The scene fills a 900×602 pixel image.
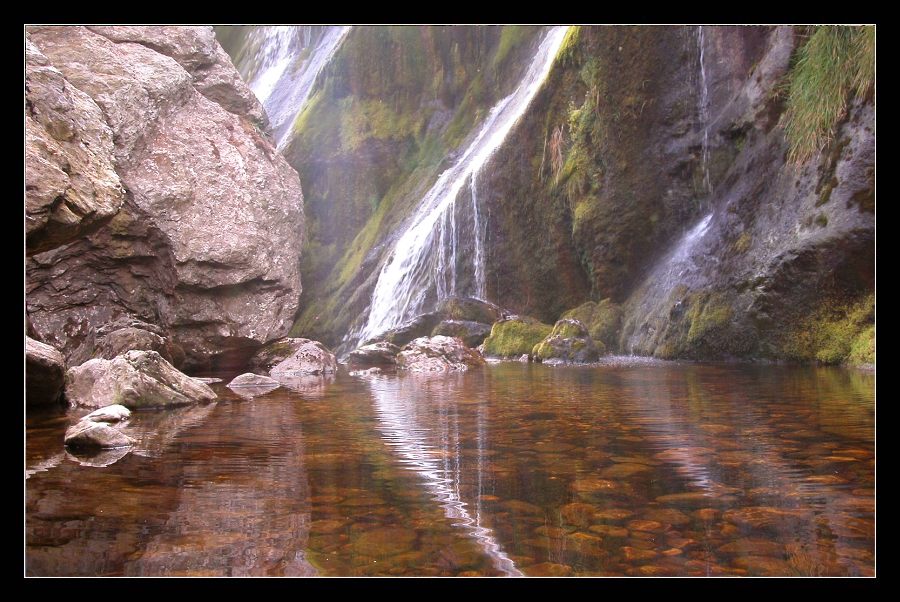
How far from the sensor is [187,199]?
27.3 ft

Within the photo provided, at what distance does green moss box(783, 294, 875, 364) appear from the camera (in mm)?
5301

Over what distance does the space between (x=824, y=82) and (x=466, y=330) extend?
580 cm

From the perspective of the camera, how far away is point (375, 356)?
962cm

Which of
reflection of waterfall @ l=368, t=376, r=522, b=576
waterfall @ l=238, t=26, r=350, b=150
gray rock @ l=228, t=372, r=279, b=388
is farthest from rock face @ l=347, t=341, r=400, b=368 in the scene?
waterfall @ l=238, t=26, r=350, b=150

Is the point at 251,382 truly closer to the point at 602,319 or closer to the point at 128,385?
the point at 128,385

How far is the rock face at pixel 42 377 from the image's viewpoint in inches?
177

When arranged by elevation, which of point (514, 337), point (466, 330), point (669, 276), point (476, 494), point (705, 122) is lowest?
point (476, 494)

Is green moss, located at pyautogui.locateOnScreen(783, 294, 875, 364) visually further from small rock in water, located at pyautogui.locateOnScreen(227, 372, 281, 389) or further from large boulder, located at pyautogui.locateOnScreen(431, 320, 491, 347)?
small rock in water, located at pyautogui.locateOnScreen(227, 372, 281, 389)

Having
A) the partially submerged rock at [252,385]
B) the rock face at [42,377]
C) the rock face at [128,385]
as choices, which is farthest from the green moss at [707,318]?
the rock face at [42,377]

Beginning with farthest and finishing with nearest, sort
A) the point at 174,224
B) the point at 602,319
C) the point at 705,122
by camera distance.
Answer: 1. the point at 602,319
2. the point at 705,122
3. the point at 174,224

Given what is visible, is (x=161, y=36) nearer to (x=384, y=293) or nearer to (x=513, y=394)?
(x=384, y=293)

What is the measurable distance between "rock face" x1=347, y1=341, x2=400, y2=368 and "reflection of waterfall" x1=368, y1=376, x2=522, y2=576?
3245 mm

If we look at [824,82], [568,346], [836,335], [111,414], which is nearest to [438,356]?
[568,346]

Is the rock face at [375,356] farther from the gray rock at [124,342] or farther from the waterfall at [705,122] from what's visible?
the waterfall at [705,122]
